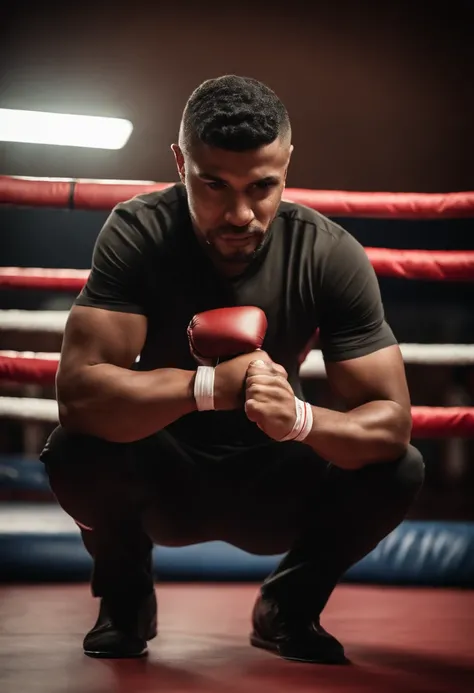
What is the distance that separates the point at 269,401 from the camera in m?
1.53

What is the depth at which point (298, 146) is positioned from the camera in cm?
610

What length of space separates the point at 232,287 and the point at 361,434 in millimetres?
394

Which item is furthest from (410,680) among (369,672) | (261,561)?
(261,561)

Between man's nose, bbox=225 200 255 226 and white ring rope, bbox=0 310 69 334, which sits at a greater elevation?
man's nose, bbox=225 200 255 226

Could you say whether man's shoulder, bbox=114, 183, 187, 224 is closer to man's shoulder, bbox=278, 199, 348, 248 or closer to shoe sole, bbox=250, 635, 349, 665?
man's shoulder, bbox=278, 199, 348, 248

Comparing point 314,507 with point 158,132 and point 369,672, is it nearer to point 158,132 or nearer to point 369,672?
point 369,672

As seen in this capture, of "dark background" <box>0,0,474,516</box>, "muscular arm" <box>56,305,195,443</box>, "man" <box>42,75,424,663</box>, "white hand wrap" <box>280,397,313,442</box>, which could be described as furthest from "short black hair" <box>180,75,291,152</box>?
"dark background" <box>0,0,474,516</box>

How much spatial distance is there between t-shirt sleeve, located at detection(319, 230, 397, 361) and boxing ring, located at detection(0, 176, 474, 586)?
2.29 feet

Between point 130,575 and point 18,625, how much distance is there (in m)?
0.35

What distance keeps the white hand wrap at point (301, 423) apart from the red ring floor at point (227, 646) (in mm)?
392

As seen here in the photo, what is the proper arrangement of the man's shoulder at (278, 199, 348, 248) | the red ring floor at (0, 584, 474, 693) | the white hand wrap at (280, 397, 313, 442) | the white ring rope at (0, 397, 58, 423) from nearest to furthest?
the red ring floor at (0, 584, 474, 693) < the white hand wrap at (280, 397, 313, 442) < the man's shoulder at (278, 199, 348, 248) < the white ring rope at (0, 397, 58, 423)

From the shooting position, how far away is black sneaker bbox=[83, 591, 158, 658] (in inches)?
63.6

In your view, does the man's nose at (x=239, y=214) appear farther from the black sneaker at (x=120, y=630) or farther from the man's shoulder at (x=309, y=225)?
the black sneaker at (x=120, y=630)

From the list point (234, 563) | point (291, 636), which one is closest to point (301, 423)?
point (291, 636)
